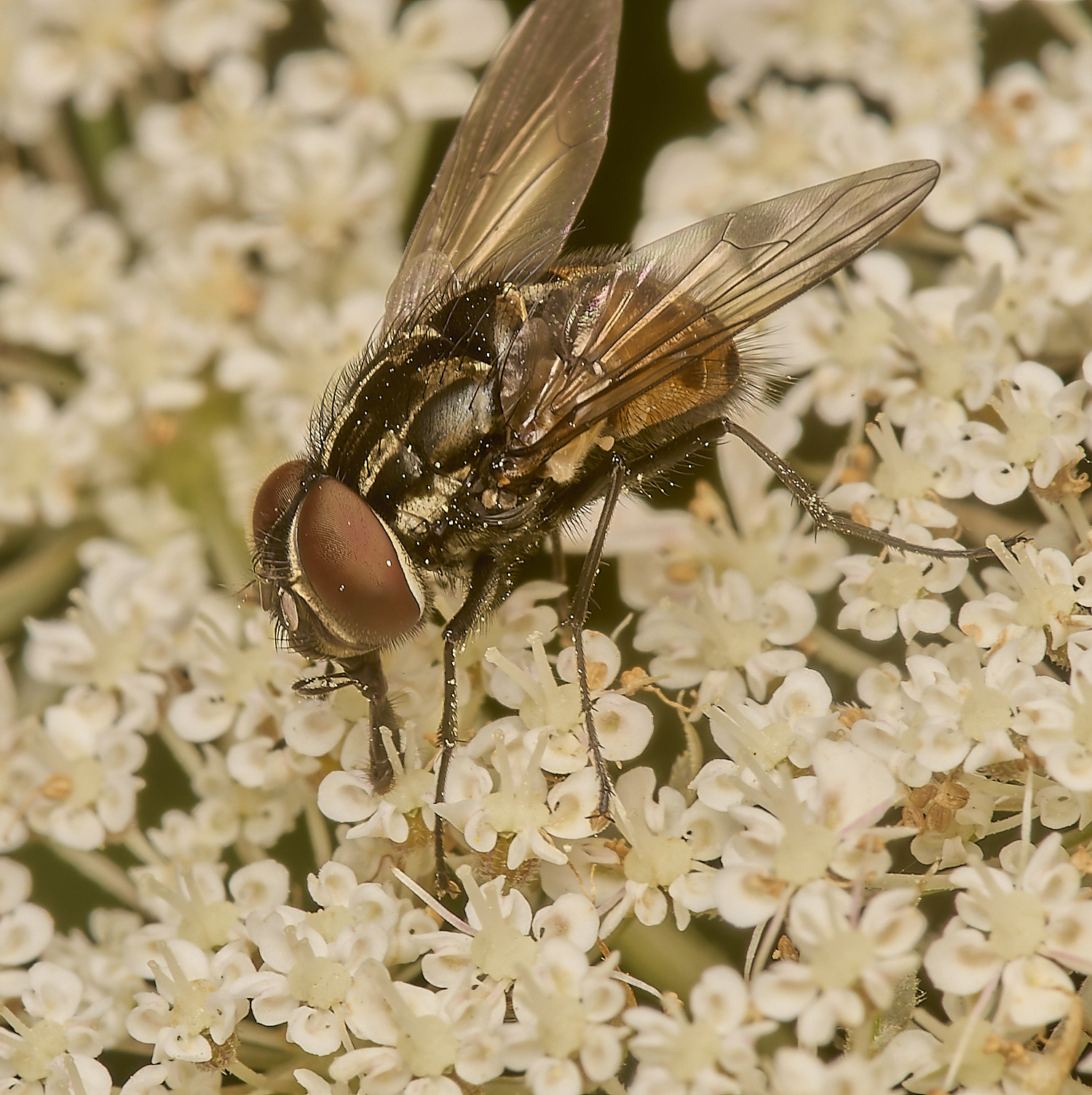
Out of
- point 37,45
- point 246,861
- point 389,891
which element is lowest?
point 246,861

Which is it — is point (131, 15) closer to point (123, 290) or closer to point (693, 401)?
point (123, 290)

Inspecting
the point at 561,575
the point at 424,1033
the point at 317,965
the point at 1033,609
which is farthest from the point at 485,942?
the point at 1033,609

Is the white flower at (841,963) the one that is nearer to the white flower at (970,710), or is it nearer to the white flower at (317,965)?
the white flower at (970,710)

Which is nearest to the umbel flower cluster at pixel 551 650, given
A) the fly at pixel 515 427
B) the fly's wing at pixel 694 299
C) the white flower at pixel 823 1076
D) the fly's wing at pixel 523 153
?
the white flower at pixel 823 1076

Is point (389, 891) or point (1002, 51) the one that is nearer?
point (389, 891)

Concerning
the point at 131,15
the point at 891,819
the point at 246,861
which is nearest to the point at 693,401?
the point at 891,819

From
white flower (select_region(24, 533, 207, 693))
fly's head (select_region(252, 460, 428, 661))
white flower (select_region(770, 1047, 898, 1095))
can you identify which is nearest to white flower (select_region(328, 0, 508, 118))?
white flower (select_region(24, 533, 207, 693))
